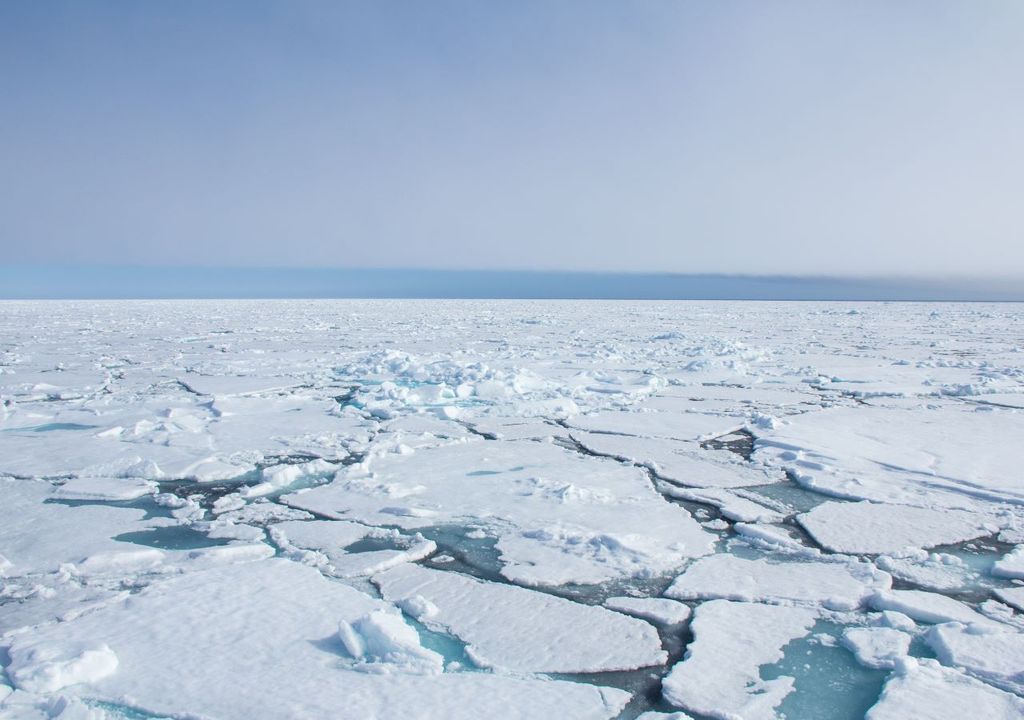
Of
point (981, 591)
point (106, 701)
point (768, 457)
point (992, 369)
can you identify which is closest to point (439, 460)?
point (768, 457)

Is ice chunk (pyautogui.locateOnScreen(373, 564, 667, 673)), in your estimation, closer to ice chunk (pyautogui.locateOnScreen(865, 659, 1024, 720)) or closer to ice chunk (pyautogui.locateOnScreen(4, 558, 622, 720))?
ice chunk (pyautogui.locateOnScreen(4, 558, 622, 720))

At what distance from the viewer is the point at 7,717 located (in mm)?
1656

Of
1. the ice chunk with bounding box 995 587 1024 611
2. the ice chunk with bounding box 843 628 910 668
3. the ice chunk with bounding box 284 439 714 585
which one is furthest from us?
the ice chunk with bounding box 284 439 714 585

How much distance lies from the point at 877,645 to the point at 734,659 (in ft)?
1.65

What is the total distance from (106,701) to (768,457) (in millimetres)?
4043

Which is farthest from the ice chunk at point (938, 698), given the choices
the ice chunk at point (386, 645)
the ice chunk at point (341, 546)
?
the ice chunk at point (341, 546)

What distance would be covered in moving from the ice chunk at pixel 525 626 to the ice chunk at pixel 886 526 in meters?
1.33

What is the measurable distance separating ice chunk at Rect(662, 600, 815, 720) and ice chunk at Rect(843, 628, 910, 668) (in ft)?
0.47

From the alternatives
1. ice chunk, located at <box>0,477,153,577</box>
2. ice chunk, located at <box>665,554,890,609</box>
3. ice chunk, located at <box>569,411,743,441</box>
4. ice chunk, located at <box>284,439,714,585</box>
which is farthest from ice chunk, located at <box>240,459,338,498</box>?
ice chunk, located at <box>665,554,890,609</box>

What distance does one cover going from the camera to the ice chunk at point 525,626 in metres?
2.00

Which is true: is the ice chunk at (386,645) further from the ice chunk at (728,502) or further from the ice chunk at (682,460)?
the ice chunk at (682,460)

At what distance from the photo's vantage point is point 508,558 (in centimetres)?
280

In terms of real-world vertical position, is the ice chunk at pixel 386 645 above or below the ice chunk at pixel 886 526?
above

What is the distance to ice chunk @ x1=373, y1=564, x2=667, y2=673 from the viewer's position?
2002mm
